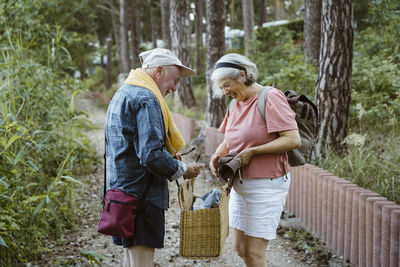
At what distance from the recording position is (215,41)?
896 centimetres

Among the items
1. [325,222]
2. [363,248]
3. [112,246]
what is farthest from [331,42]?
[112,246]

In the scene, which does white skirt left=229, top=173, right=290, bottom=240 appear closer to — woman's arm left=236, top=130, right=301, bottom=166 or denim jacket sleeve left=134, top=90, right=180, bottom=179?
woman's arm left=236, top=130, right=301, bottom=166

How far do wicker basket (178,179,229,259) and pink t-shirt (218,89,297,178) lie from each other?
337mm

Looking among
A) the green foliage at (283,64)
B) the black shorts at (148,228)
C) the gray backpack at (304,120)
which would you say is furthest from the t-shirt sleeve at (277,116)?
the green foliage at (283,64)

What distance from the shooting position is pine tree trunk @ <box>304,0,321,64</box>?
11.5m

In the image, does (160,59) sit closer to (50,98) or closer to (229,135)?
(229,135)

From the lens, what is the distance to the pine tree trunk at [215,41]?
8.93 meters

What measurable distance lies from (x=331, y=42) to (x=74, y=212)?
4.37 meters

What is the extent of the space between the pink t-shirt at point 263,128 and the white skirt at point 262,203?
0.06 m

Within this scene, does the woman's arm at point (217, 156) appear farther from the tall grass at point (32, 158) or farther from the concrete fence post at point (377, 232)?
the tall grass at point (32, 158)

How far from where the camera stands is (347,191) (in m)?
4.00

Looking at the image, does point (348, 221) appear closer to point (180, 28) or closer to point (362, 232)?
point (362, 232)

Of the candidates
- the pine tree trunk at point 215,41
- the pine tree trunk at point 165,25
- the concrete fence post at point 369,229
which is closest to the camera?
the concrete fence post at point 369,229

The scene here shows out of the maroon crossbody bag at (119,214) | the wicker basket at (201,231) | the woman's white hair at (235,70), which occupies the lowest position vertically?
the wicker basket at (201,231)
